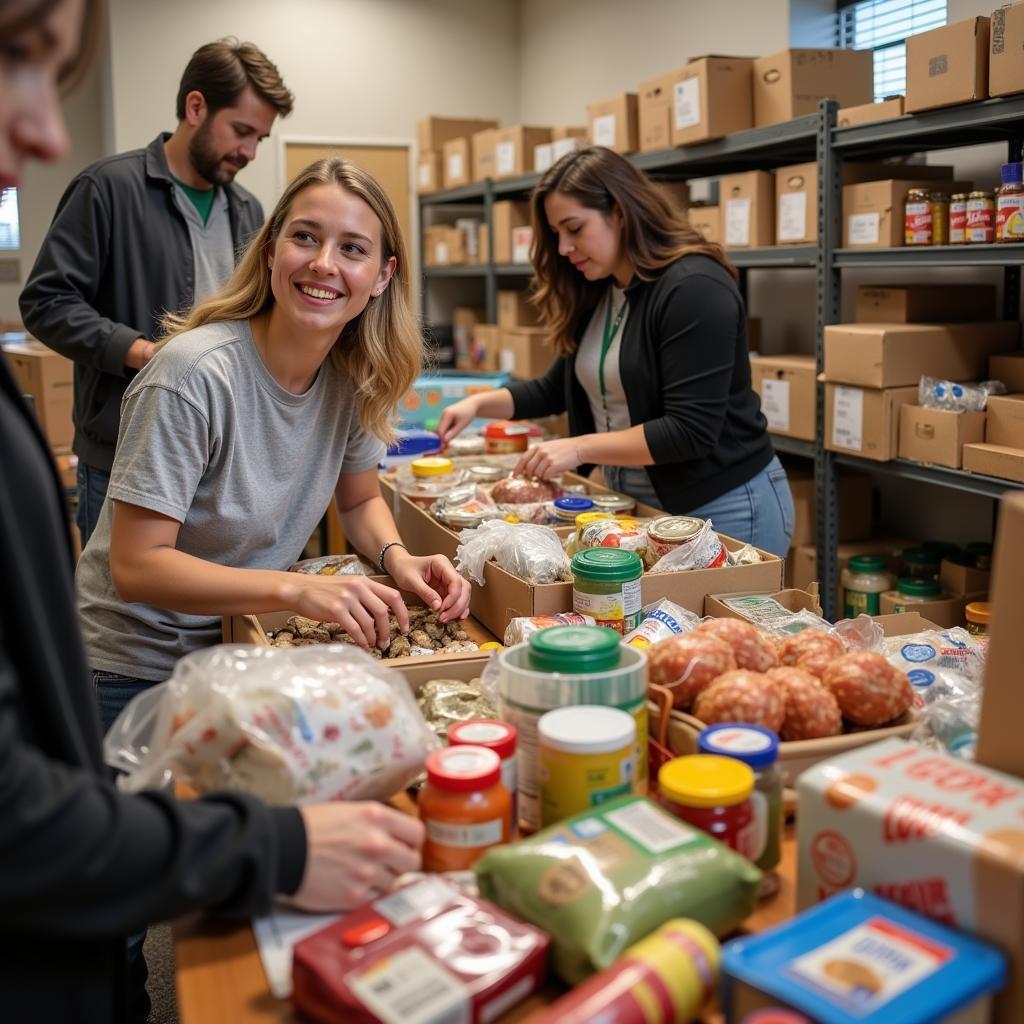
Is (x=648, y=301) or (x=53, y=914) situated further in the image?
(x=648, y=301)

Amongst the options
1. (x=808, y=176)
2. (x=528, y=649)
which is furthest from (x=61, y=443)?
(x=528, y=649)

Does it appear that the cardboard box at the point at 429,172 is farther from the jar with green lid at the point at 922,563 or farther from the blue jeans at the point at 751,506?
the blue jeans at the point at 751,506

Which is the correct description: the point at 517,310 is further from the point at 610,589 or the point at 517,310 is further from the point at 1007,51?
the point at 610,589

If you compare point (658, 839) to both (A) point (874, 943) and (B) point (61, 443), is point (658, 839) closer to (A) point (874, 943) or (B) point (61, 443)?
(A) point (874, 943)

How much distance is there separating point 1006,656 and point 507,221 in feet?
15.5

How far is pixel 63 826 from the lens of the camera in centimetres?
79

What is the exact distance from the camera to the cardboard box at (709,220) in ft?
12.6

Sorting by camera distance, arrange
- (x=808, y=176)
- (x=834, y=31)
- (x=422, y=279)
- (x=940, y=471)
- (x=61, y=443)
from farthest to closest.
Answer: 1. (x=422, y=279)
2. (x=61, y=443)
3. (x=834, y=31)
4. (x=808, y=176)
5. (x=940, y=471)

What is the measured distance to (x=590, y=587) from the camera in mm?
1580

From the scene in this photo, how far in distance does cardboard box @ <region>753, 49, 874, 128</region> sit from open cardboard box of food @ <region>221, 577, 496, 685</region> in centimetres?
234

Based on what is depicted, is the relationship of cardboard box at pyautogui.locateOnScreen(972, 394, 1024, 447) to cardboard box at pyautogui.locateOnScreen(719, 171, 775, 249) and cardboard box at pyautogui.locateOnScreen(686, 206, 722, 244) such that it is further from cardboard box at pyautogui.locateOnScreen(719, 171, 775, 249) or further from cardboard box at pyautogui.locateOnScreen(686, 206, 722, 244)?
cardboard box at pyautogui.locateOnScreen(686, 206, 722, 244)

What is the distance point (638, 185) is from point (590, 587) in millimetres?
1367

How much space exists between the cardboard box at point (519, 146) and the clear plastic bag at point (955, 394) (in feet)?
8.95

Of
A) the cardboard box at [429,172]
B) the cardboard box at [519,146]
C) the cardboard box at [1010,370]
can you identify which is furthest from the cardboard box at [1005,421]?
the cardboard box at [429,172]
